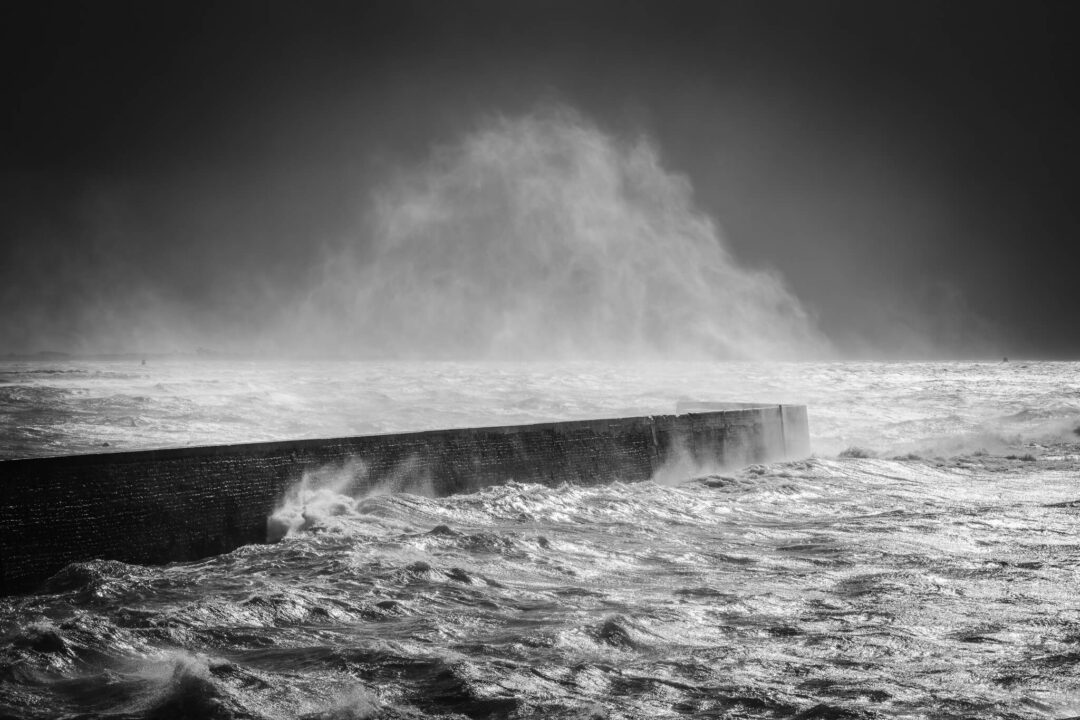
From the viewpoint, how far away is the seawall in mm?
6121

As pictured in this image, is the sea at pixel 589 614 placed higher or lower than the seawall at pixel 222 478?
lower

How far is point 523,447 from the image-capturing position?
10.7 meters

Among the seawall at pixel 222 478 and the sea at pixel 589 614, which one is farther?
the seawall at pixel 222 478

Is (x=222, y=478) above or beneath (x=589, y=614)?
above

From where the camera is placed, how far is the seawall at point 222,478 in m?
6.12

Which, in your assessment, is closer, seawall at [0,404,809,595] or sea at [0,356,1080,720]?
sea at [0,356,1080,720]

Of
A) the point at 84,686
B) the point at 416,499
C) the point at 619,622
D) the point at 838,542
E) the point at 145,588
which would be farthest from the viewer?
the point at 416,499

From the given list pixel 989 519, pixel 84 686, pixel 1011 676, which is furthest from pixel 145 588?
pixel 989 519

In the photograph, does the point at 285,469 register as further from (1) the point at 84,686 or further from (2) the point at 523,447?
(1) the point at 84,686

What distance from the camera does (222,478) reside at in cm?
741

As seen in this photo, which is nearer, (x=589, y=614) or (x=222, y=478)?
(x=589, y=614)

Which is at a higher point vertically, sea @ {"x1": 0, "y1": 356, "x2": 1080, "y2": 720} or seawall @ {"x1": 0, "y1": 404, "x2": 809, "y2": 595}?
seawall @ {"x1": 0, "y1": 404, "x2": 809, "y2": 595}

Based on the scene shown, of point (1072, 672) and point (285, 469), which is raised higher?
point (285, 469)

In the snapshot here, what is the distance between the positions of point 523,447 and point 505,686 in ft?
21.8
